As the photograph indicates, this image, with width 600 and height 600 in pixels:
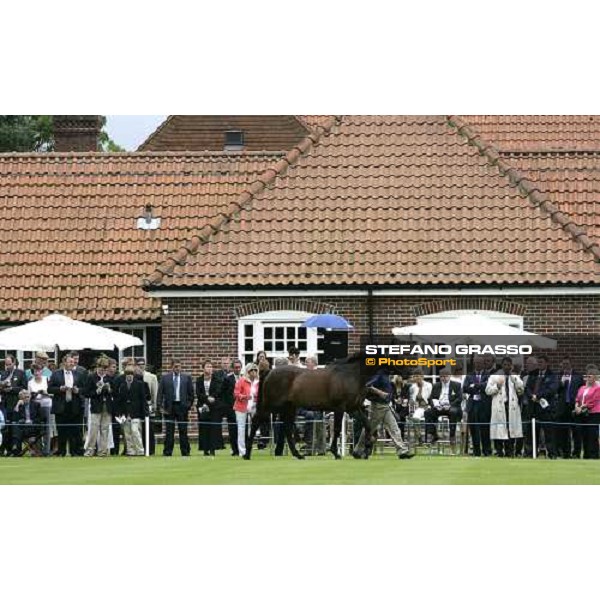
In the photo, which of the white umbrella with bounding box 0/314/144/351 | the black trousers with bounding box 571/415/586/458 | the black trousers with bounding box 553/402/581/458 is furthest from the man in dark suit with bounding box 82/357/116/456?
the black trousers with bounding box 571/415/586/458

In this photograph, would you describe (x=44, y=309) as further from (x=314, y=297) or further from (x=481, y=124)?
(x=481, y=124)

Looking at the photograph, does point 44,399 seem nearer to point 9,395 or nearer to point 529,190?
point 9,395

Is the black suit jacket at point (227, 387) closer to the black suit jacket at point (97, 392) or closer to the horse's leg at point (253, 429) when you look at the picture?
the black suit jacket at point (97, 392)

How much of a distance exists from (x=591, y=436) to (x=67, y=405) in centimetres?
901

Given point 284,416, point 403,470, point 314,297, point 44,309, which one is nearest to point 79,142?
point 44,309

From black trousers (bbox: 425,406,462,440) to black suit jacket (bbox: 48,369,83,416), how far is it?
19.8 feet

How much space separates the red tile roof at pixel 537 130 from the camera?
47.7 meters

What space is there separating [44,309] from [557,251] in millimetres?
11141

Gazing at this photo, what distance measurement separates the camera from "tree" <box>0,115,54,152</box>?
219ft

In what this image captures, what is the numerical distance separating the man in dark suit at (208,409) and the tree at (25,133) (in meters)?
36.2

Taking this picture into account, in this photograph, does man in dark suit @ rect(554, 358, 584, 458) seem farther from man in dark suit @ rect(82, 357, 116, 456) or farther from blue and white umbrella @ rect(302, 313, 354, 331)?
man in dark suit @ rect(82, 357, 116, 456)

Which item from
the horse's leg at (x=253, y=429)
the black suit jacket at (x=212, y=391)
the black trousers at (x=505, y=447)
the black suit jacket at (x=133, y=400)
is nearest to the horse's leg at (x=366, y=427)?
the horse's leg at (x=253, y=429)

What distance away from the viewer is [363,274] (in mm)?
Answer: 36125

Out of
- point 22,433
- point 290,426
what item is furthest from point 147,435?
point 290,426
